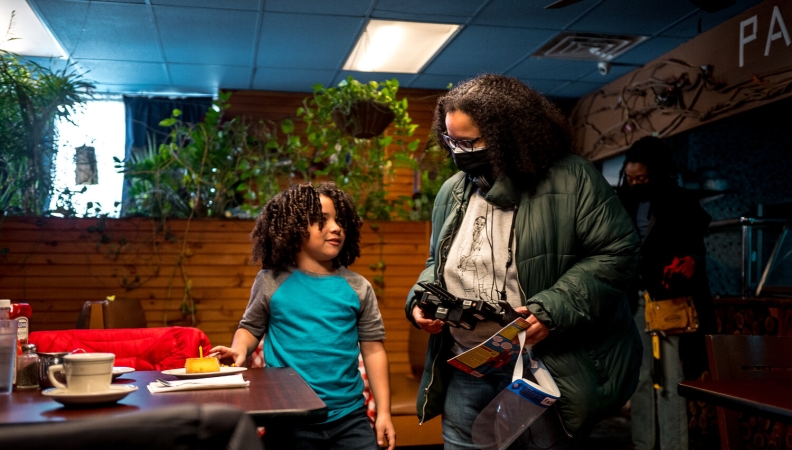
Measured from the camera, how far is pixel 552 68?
6.11 metres

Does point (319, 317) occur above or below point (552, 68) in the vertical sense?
below

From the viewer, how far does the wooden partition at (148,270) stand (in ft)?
12.3

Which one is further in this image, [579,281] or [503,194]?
[503,194]

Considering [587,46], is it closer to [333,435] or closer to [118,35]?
[118,35]

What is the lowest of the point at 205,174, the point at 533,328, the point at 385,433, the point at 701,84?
the point at 385,433

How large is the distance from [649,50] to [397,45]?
2.04 meters

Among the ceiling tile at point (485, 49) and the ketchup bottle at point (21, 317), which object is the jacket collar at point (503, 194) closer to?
the ketchup bottle at point (21, 317)

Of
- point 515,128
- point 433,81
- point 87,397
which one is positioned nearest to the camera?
point 87,397

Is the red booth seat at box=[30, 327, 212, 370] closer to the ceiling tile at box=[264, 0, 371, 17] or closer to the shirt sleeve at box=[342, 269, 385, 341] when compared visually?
the shirt sleeve at box=[342, 269, 385, 341]

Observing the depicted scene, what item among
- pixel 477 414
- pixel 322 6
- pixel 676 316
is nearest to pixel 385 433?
pixel 477 414

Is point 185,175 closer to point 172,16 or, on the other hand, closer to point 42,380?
point 172,16

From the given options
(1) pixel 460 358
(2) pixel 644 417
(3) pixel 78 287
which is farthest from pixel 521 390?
(3) pixel 78 287

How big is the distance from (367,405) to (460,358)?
1.55 ft

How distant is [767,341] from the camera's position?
1836 mm
